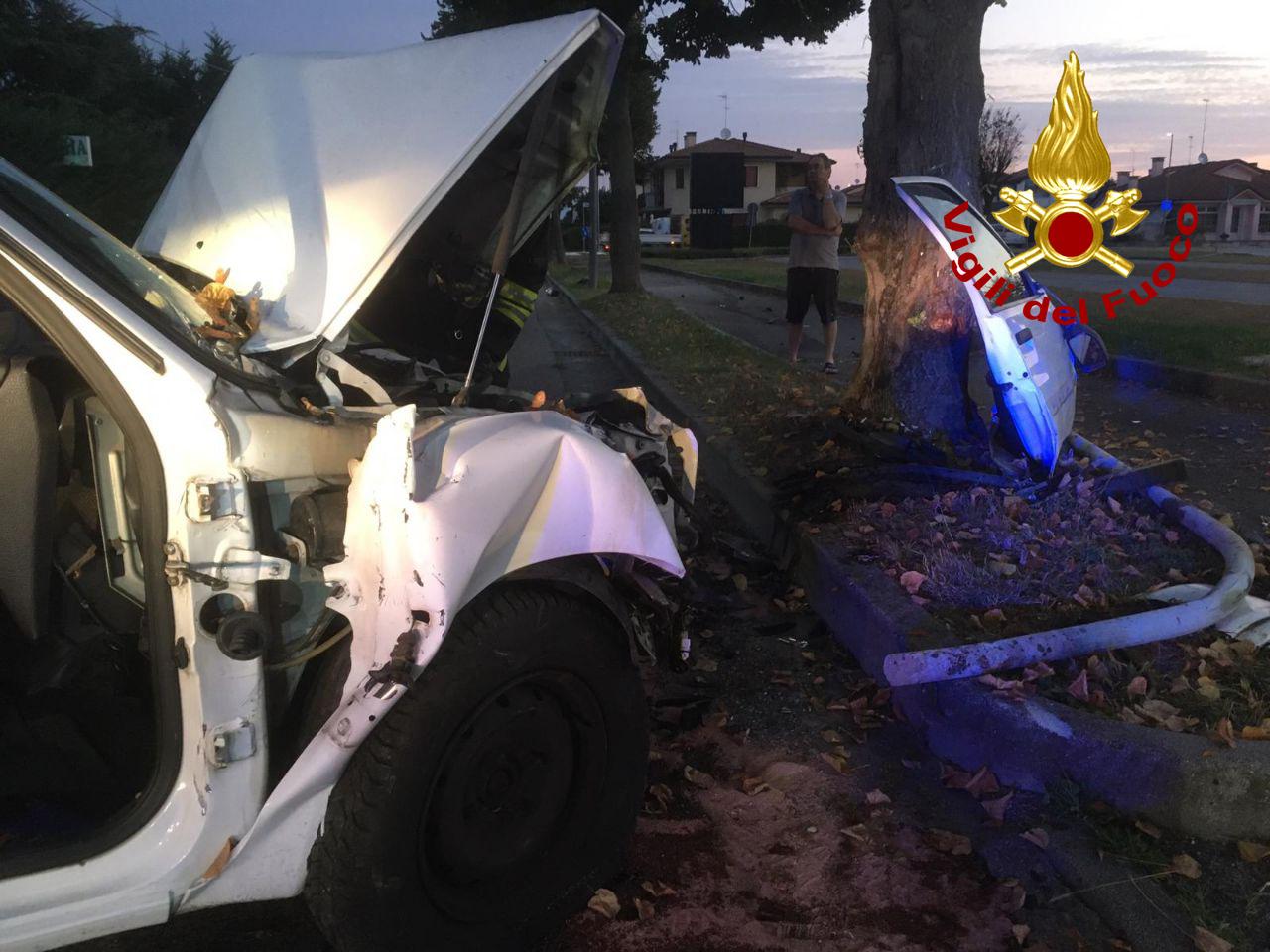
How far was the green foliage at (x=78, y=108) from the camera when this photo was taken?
40.8 ft

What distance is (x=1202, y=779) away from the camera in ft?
9.12

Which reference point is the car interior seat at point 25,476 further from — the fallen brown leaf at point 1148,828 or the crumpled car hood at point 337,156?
the fallen brown leaf at point 1148,828

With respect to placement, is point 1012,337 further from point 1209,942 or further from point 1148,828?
point 1209,942

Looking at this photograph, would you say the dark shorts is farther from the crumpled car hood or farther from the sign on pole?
the sign on pole

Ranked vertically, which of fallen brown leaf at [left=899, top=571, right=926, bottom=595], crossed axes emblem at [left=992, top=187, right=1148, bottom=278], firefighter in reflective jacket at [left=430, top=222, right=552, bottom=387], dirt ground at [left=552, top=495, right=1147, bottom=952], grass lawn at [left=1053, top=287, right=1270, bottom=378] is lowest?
dirt ground at [left=552, top=495, right=1147, bottom=952]

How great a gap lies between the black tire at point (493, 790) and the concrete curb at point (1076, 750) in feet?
4.01

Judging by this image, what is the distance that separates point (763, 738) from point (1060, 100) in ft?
11.1

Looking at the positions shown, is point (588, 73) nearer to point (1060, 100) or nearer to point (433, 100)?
point (433, 100)

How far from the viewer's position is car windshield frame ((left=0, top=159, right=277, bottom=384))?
A: 6.60 feet

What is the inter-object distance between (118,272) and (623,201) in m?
19.8

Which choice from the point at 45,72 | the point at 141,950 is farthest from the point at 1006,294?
the point at 45,72

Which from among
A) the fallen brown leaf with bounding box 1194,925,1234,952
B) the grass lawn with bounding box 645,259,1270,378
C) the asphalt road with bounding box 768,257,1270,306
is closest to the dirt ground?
the fallen brown leaf with bounding box 1194,925,1234,952

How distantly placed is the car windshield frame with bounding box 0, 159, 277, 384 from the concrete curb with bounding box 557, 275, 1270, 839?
237 centimetres

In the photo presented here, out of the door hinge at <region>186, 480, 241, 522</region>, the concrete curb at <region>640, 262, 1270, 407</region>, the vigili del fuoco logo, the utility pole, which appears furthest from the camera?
the utility pole
